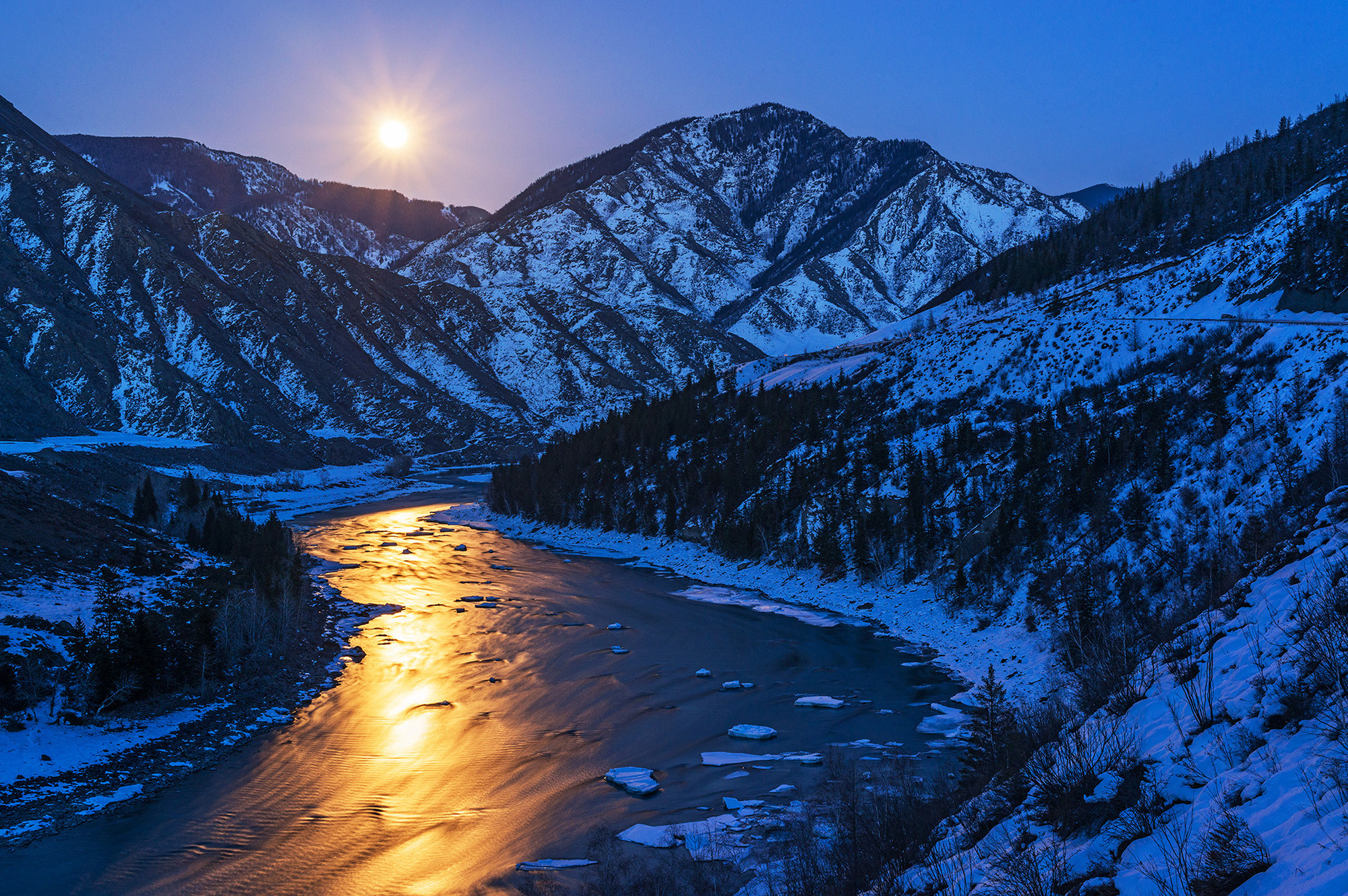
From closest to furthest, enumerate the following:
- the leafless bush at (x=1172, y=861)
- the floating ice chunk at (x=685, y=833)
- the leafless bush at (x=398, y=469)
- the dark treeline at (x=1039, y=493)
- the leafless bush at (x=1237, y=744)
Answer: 1. the leafless bush at (x=1172, y=861)
2. the leafless bush at (x=1237, y=744)
3. the floating ice chunk at (x=685, y=833)
4. the dark treeline at (x=1039, y=493)
5. the leafless bush at (x=398, y=469)

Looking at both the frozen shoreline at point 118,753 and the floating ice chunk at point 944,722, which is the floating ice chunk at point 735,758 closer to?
the floating ice chunk at point 944,722

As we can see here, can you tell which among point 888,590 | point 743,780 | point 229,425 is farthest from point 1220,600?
point 229,425

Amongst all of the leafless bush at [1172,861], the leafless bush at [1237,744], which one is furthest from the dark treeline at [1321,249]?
the leafless bush at [1172,861]

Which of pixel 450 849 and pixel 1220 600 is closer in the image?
pixel 1220 600

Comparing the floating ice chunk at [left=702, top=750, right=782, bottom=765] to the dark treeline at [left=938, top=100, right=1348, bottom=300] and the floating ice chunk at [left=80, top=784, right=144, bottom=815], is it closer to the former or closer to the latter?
the floating ice chunk at [left=80, top=784, right=144, bottom=815]

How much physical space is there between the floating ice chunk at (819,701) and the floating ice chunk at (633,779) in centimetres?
804

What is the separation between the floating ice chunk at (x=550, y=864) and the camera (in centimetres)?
1653

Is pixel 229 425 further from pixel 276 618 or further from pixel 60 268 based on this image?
pixel 276 618

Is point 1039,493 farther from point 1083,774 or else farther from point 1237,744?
point 1237,744

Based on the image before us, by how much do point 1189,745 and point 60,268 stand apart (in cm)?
21097

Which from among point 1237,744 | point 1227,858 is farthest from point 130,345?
point 1227,858

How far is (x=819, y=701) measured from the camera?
28219 millimetres

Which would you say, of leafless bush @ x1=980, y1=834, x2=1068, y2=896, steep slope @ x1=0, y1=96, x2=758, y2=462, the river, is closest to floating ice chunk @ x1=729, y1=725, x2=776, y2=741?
the river

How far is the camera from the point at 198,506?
67.9 meters
